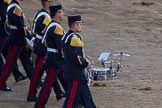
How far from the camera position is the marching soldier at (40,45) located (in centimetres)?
1377

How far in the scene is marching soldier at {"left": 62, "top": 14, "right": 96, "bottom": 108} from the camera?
39.3 feet

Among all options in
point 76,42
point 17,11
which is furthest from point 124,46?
point 76,42

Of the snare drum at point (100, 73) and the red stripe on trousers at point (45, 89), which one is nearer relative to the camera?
the red stripe on trousers at point (45, 89)

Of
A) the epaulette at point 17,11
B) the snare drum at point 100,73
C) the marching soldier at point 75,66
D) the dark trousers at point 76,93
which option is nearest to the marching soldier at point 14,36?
the epaulette at point 17,11

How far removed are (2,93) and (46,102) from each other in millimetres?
1949

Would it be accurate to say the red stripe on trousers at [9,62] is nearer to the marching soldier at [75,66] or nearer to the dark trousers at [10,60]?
the dark trousers at [10,60]

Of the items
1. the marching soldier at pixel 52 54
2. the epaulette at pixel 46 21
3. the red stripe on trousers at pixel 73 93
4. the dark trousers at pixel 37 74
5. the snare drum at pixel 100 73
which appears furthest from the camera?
the snare drum at pixel 100 73

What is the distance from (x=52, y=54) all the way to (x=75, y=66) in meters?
1.15

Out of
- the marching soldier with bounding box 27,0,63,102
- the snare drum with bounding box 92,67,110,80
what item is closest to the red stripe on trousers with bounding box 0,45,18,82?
the marching soldier with bounding box 27,0,63,102

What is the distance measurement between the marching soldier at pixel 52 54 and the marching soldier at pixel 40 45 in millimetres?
542

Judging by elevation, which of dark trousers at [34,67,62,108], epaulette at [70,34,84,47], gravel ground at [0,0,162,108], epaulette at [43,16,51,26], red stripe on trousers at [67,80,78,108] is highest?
epaulette at [70,34,84,47]

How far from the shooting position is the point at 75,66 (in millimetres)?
12141

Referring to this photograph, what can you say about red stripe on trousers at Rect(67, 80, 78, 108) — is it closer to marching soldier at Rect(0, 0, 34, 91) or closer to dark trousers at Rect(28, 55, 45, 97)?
dark trousers at Rect(28, 55, 45, 97)

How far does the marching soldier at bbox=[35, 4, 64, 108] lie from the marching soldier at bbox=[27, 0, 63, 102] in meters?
0.54
